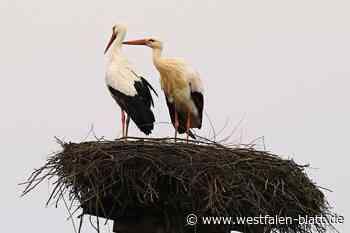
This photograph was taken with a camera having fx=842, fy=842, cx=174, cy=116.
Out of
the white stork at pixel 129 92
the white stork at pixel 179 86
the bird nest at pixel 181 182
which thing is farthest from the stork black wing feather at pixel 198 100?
the bird nest at pixel 181 182

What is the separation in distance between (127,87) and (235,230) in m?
2.98

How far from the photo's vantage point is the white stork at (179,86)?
26.6 feet

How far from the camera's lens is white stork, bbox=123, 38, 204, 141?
810 cm

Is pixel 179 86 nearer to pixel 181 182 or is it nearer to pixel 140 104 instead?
pixel 140 104

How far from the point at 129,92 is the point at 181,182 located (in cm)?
282

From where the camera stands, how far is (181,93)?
820cm

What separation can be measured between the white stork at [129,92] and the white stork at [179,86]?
0.20m

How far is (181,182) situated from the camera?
5309mm

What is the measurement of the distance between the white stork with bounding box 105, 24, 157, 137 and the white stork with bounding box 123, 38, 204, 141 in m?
0.20

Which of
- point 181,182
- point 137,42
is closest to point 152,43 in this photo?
point 137,42

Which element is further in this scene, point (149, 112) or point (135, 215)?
point (149, 112)

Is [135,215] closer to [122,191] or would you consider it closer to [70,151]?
[122,191]

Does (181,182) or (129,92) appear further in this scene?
(129,92)

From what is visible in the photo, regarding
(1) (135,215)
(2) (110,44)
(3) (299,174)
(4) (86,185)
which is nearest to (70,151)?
(4) (86,185)
